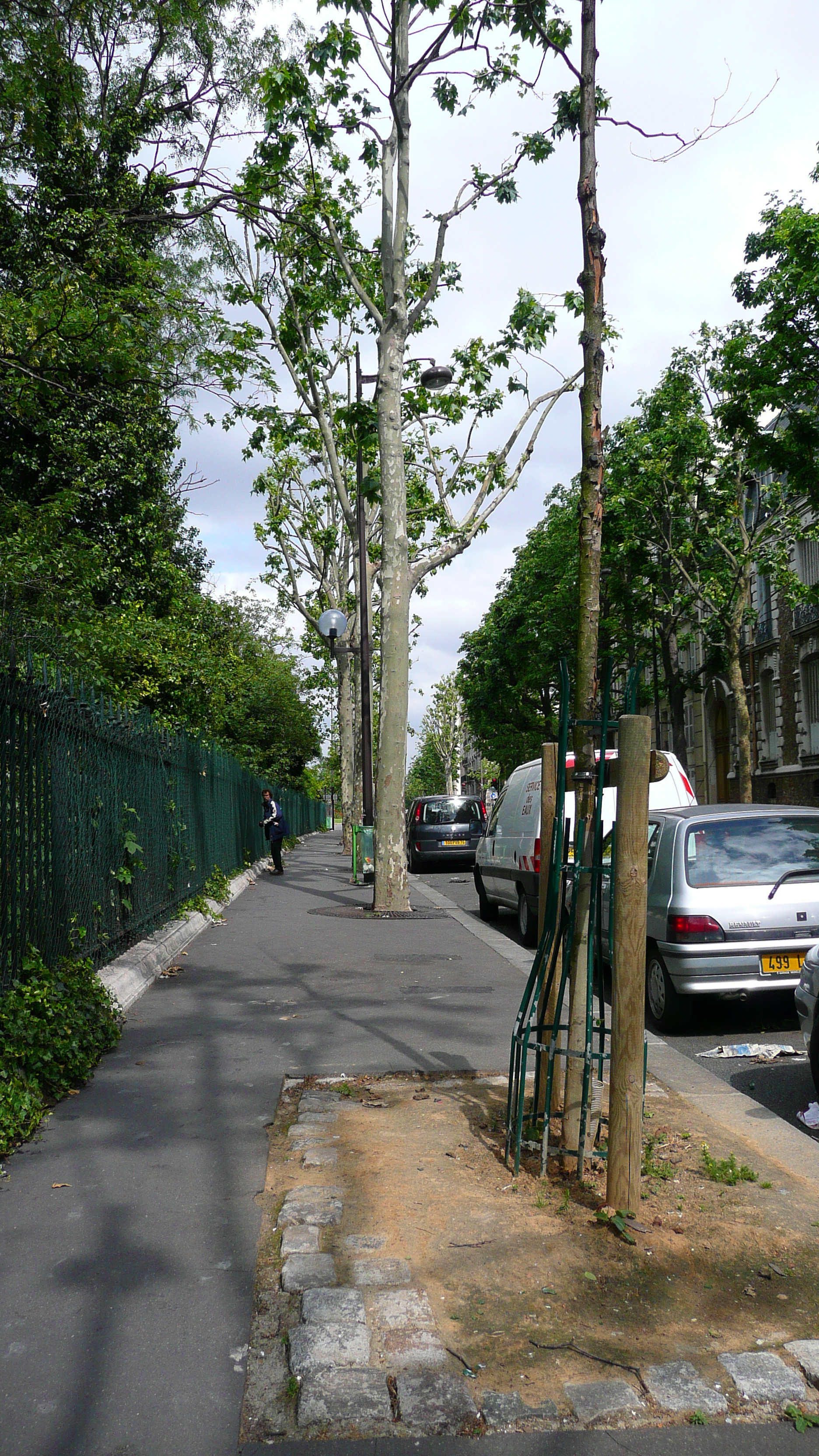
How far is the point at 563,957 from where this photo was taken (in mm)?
4641

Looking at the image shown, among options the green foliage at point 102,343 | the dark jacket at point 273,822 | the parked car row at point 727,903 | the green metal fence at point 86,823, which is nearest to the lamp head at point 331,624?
the green foliage at point 102,343

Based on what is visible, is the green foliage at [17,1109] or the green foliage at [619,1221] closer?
the green foliage at [619,1221]

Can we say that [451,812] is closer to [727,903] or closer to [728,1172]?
[727,903]

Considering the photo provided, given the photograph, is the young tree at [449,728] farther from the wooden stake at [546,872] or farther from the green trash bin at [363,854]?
the wooden stake at [546,872]

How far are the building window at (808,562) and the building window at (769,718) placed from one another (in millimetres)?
3910

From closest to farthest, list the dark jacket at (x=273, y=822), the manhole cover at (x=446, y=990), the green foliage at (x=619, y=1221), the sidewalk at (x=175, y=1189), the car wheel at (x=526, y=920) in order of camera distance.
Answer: the sidewalk at (x=175, y=1189) < the green foliage at (x=619, y=1221) < the manhole cover at (x=446, y=990) < the car wheel at (x=526, y=920) < the dark jacket at (x=273, y=822)

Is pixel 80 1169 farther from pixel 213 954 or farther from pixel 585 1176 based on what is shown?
pixel 213 954

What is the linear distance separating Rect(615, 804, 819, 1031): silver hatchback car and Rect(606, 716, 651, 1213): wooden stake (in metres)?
3.47

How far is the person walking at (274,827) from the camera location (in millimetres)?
A: 22578

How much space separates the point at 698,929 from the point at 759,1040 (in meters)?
0.82

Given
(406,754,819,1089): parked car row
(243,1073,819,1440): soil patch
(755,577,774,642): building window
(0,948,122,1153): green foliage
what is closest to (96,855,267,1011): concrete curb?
(0,948,122,1153): green foliage

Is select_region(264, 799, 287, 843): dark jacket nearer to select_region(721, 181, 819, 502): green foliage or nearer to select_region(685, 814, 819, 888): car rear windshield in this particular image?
select_region(721, 181, 819, 502): green foliage

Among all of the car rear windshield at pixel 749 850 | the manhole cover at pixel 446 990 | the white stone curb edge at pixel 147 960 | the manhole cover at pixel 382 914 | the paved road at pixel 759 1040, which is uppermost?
the car rear windshield at pixel 749 850

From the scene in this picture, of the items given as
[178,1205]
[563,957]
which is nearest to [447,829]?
[563,957]
